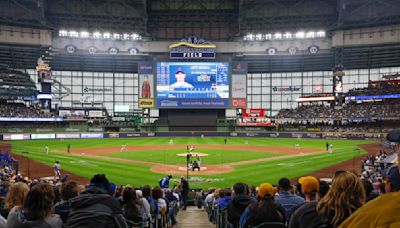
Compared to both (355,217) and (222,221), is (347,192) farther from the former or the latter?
(222,221)

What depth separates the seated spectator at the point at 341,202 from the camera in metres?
3.87

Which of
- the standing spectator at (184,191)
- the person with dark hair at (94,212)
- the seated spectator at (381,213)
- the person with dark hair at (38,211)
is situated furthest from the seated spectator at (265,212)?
the standing spectator at (184,191)

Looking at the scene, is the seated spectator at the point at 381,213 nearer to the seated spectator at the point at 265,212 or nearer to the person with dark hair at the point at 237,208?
the seated spectator at the point at 265,212

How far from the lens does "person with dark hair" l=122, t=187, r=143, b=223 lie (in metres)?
7.27

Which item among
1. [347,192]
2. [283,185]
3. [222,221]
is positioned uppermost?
[347,192]

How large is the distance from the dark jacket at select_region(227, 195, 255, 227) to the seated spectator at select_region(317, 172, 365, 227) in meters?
3.82

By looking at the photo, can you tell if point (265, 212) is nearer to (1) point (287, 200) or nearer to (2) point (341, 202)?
(1) point (287, 200)

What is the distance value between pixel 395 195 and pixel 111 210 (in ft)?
11.7

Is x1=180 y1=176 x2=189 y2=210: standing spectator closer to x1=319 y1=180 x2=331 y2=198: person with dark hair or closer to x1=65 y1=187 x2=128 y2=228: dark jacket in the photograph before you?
x1=319 y1=180 x2=331 y2=198: person with dark hair

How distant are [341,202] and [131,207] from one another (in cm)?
476

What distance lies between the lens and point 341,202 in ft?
12.8

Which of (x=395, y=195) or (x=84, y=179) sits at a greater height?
(x=395, y=195)

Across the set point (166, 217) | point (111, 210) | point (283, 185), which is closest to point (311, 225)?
point (111, 210)

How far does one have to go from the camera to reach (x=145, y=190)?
1030 centimetres
